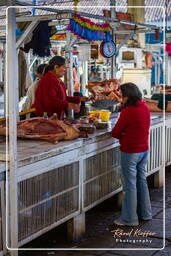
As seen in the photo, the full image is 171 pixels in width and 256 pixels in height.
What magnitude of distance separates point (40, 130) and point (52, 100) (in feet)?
2.87

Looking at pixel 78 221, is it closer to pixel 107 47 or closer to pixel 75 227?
pixel 75 227

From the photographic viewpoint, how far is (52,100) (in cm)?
569

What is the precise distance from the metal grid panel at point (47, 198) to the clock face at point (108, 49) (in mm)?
3149

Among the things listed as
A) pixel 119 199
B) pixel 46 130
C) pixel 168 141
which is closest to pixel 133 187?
pixel 119 199

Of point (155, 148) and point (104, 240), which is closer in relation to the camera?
point (104, 240)

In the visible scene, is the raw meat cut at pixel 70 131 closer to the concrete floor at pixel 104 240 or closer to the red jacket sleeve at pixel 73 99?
the concrete floor at pixel 104 240

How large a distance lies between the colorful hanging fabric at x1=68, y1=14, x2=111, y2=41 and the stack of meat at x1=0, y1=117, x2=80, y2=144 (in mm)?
1510

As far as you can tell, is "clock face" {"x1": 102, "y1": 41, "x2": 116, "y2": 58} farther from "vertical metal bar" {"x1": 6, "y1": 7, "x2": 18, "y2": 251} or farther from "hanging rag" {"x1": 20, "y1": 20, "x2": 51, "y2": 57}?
"vertical metal bar" {"x1": 6, "y1": 7, "x2": 18, "y2": 251}

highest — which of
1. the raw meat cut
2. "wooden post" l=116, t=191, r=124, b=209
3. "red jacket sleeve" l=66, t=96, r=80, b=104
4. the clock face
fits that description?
the clock face

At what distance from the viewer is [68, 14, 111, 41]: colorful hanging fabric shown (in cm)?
581

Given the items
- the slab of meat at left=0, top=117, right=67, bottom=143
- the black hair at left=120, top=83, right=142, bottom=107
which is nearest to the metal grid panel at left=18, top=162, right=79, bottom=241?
the slab of meat at left=0, top=117, right=67, bottom=143

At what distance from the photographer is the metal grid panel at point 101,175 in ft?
16.2

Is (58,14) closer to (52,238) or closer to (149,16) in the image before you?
(52,238)

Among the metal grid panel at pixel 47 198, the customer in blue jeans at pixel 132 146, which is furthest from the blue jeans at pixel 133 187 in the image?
the metal grid panel at pixel 47 198
